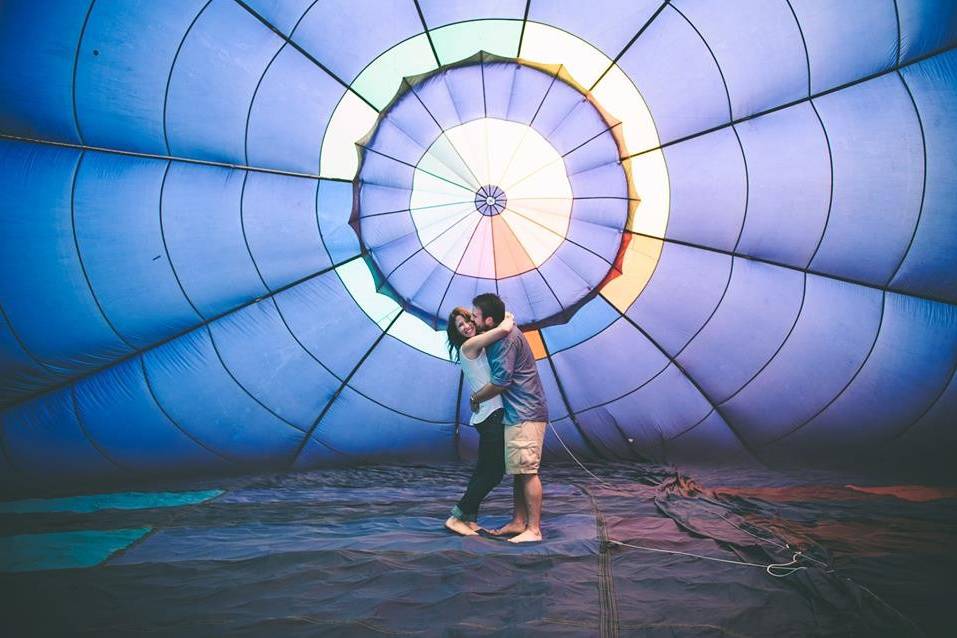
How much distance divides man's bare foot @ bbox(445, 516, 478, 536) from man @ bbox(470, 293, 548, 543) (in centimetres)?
13

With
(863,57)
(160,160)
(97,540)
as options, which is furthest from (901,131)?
(97,540)

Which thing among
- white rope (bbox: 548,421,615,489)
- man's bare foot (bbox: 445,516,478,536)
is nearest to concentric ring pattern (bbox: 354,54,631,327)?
white rope (bbox: 548,421,615,489)

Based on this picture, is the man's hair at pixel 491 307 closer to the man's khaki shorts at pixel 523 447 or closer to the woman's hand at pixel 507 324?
the woman's hand at pixel 507 324

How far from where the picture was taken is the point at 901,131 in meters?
3.32

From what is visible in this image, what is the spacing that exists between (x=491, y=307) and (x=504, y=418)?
0.56m

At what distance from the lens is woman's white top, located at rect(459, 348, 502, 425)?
2838 mm

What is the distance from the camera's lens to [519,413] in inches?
107

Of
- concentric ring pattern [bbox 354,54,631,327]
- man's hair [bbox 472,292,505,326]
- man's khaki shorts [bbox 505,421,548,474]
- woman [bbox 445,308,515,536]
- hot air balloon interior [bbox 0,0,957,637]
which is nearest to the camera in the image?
→ man's khaki shorts [bbox 505,421,548,474]

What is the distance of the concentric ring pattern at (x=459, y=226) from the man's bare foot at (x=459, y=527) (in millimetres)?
1781

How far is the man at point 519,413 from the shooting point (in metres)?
2.66

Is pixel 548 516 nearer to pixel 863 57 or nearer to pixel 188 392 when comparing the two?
pixel 188 392

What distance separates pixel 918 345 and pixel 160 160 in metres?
4.98

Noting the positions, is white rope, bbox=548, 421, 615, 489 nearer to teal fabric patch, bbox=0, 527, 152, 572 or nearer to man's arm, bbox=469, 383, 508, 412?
man's arm, bbox=469, 383, 508, 412

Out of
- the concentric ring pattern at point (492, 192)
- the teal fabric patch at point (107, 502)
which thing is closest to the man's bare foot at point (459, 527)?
the teal fabric patch at point (107, 502)
